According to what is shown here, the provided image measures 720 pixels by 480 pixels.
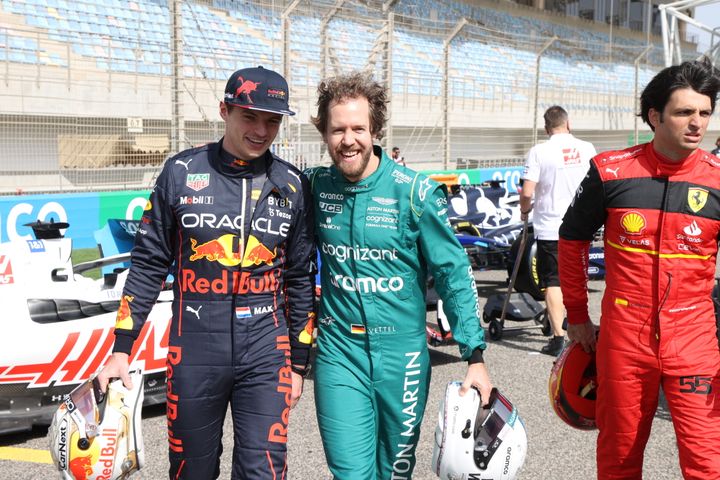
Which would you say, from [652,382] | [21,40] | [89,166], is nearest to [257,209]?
[652,382]

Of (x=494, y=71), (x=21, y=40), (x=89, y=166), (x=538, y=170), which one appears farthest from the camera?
(x=494, y=71)

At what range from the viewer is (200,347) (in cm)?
269

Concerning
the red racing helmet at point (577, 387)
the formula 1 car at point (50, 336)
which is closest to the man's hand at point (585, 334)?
the red racing helmet at point (577, 387)

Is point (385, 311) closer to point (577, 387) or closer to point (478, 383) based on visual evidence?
point (478, 383)

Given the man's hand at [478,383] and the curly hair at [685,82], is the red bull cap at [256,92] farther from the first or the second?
the curly hair at [685,82]

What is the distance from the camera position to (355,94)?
9.05 feet

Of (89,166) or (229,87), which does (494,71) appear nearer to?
(89,166)

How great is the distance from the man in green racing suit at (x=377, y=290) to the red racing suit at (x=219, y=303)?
0.19m


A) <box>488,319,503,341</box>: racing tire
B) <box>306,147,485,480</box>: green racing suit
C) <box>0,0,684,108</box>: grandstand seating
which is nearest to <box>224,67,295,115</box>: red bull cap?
<box>306,147,485,480</box>: green racing suit

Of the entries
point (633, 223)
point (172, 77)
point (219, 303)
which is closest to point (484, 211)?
point (172, 77)

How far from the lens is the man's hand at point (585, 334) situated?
3209mm

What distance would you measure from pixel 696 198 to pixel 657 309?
1.40 ft

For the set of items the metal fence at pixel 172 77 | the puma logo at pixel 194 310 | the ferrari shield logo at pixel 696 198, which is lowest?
the puma logo at pixel 194 310

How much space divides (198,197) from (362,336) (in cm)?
75
